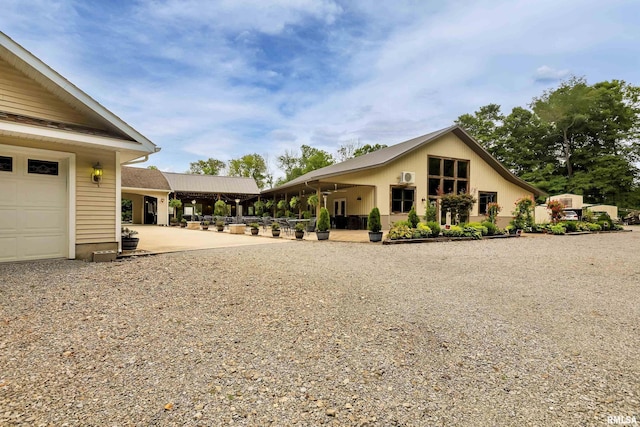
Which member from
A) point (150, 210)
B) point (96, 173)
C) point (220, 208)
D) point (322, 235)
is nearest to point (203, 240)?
point (322, 235)

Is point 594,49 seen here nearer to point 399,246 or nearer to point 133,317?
point 399,246

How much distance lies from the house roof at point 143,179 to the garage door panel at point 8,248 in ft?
56.9

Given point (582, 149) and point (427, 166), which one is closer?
point (427, 166)

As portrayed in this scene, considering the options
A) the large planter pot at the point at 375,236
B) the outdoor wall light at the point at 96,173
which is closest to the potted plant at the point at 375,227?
the large planter pot at the point at 375,236

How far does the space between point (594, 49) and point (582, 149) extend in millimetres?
23441

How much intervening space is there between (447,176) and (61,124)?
1777cm

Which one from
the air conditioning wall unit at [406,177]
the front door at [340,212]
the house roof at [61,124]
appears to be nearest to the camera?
the house roof at [61,124]

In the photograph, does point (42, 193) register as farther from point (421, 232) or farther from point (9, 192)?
point (421, 232)

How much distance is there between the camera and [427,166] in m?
17.8

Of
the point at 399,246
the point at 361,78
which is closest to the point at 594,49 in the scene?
the point at 361,78

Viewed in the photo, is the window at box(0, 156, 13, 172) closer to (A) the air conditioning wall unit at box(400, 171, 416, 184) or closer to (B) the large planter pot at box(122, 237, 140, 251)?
(B) the large planter pot at box(122, 237, 140, 251)

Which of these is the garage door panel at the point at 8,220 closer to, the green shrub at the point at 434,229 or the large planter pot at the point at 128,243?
the large planter pot at the point at 128,243

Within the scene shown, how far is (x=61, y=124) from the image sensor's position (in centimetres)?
628

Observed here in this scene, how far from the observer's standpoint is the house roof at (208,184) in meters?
25.1
